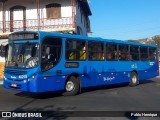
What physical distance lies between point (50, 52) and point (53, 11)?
15968mm

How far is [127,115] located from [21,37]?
6242 millimetres

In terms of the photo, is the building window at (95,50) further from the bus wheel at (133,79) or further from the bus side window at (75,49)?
the bus wheel at (133,79)

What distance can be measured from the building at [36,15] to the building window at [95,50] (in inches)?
419

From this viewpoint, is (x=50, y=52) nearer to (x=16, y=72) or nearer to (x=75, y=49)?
(x=16, y=72)

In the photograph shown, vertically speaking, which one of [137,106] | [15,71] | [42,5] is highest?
[42,5]

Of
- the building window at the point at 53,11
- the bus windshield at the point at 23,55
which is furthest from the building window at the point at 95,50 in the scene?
the building window at the point at 53,11

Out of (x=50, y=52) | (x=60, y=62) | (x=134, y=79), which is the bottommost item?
(x=134, y=79)

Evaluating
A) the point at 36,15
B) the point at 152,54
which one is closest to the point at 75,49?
the point at 152,54

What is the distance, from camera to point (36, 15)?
98.2ft

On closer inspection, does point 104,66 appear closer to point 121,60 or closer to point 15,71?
point 121,60

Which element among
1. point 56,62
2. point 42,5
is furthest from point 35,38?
point 42,5

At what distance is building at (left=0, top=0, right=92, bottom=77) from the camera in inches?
1129

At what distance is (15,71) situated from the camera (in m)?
13.9

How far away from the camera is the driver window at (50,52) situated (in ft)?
45.3
